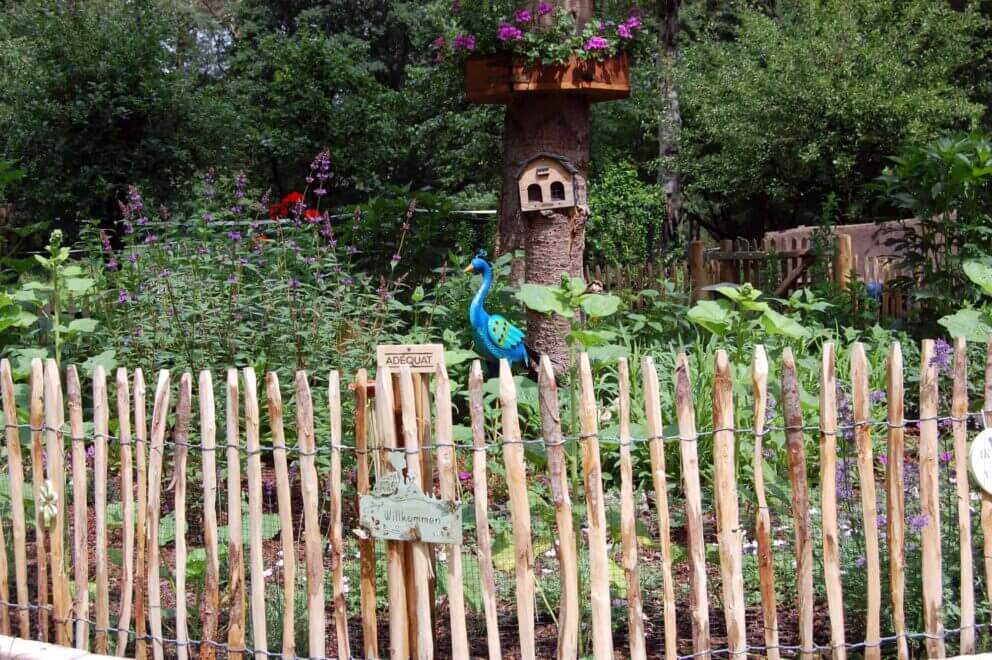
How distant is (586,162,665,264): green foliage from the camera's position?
14.7 metres

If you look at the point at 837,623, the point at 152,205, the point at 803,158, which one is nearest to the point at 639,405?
the point at 837,623

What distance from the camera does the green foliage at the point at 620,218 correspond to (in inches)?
580

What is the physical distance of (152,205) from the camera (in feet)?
41.5

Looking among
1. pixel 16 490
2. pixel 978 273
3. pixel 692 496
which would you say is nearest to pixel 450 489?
pixel 692 496

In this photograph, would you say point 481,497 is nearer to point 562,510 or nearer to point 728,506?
point 562,510

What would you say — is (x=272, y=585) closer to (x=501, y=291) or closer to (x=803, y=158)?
(x=501, y=291)

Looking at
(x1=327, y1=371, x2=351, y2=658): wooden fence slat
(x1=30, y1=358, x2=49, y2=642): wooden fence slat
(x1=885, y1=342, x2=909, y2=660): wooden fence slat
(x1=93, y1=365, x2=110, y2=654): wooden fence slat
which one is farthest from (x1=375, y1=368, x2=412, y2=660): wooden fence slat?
(x1=885, y1=342, x2=909, y2=660): wooden fence slat

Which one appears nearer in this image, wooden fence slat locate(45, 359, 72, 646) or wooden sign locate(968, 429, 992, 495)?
wooden sign locate(968, 429, 992, 495)

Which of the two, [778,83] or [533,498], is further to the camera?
[778,83]

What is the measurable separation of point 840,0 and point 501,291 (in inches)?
416

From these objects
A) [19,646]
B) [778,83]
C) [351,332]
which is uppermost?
[778,83]

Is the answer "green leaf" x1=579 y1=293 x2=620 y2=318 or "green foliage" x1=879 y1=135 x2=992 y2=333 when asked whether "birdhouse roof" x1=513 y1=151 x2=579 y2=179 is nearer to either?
"green foliage" x1=879 y1=135 x2=992 y2=333

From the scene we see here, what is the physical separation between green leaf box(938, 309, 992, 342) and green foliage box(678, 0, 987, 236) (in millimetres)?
10540

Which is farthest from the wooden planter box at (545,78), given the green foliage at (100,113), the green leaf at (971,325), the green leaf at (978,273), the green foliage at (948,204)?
the green foliage at (100,113)
